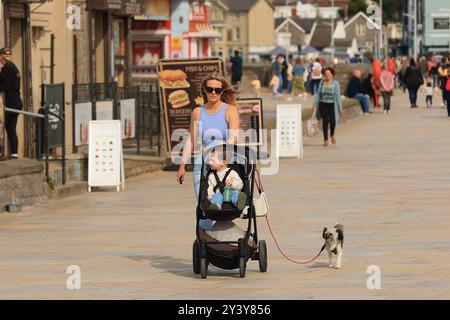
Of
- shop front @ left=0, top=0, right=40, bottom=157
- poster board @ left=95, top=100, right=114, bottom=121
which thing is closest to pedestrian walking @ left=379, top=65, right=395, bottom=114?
shop front @ left=0, top=0, right=40, bottom=157

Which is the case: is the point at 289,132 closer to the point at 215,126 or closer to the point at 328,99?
the point at 328,99

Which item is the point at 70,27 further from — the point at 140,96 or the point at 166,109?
the point at 166,109

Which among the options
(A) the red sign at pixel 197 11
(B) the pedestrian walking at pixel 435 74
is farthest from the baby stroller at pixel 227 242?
(A) the red sign at pixel 197 11

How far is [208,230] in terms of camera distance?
42.7ft

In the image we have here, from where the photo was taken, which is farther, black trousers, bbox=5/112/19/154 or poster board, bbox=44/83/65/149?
black trousers, bbox=5/112/19/154

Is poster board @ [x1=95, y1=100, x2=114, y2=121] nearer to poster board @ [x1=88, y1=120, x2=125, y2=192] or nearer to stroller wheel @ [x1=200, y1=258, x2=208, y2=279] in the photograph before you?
poster board @ [x1=88, y1=120, x2=125, y2=192]

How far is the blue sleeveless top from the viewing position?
13.3 meters

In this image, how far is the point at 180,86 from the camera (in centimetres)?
2595

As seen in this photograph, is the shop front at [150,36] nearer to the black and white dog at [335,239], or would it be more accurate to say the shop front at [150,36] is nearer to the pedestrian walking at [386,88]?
the pedestrian walking at [386,88]

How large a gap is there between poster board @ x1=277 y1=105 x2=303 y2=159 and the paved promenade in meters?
1.26

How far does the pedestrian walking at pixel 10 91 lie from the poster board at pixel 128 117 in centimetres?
359

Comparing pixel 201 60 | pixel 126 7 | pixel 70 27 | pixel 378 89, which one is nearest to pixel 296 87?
pixel 378 89

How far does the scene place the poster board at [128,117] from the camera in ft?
87.7

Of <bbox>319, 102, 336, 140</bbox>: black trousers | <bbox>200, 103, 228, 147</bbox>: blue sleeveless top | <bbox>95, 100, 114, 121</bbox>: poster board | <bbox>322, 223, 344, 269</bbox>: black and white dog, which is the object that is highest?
<bbox>200, 103, 228, 147</bbox>: blue sleeveless top
